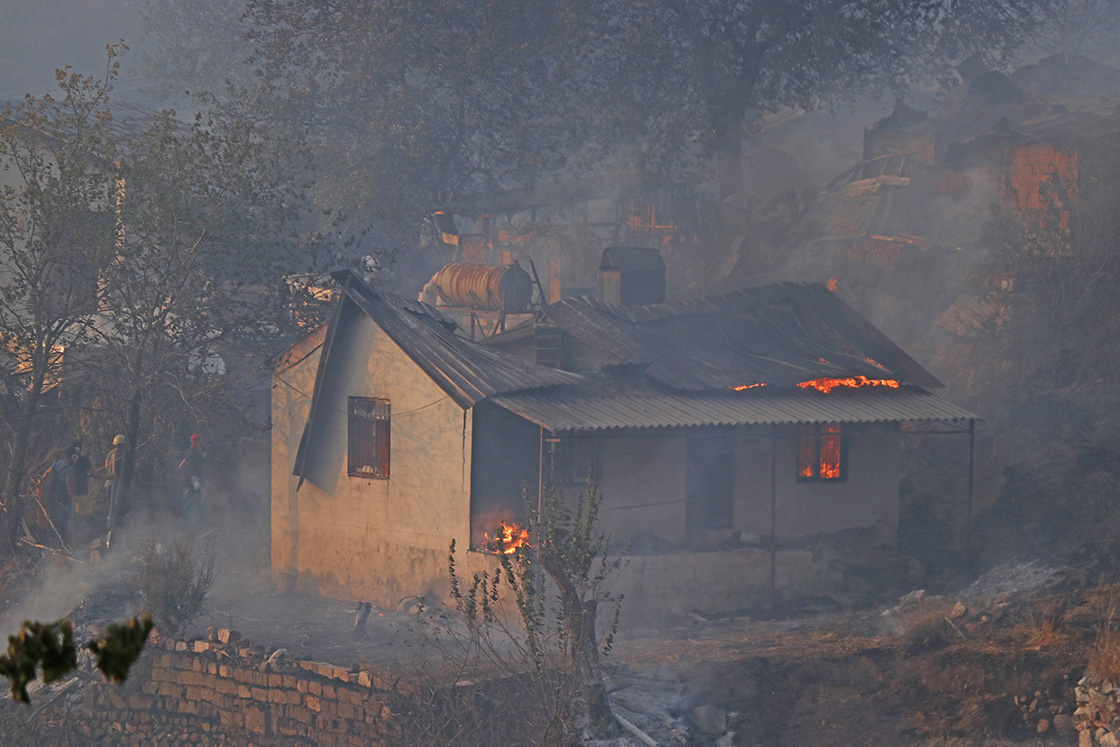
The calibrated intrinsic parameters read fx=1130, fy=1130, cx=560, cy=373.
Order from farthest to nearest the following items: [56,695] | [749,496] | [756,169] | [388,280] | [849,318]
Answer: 1. [756,169]
2. [388,280]
3. [849,318]
4. [749,496]
5. [56,695]

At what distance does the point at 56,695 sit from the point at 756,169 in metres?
33.2

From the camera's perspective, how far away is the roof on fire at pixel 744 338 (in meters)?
19.1

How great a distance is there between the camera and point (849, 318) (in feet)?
72.1

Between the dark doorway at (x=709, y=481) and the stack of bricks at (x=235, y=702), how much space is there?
7400mm

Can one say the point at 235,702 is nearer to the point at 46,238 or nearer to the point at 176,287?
the point at 176,287

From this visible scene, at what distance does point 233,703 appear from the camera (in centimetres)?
1392

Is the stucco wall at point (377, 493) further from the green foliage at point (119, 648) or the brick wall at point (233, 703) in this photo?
the green foliage at point (119, 648)

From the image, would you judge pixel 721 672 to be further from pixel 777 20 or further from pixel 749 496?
pixel 777 20

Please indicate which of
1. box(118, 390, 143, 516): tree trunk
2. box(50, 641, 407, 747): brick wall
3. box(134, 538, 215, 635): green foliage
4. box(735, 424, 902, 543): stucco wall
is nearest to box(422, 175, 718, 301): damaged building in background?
box(735, 424, 902, 543): stucco wall

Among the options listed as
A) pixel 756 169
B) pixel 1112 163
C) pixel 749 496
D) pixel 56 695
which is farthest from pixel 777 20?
pixel 56 695

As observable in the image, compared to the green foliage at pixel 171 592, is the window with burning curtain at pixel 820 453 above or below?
above

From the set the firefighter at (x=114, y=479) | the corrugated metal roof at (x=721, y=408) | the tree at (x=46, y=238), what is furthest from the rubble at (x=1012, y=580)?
the tree at (x=46, y=238)

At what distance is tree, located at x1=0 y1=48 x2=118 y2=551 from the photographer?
18.4 metres

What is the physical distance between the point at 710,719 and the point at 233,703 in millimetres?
5851
